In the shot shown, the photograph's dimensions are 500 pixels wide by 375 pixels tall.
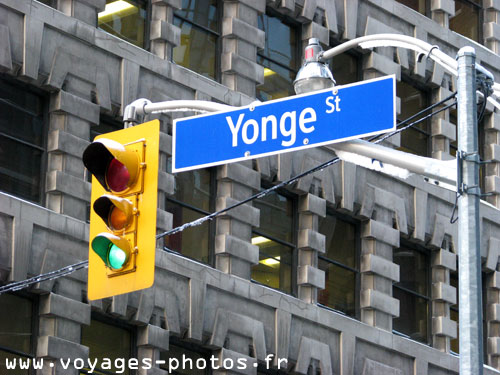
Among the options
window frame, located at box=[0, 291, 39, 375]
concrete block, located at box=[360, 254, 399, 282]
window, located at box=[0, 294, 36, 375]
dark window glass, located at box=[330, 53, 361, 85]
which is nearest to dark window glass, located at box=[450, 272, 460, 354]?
concrete block, located at box=[360, 254, 399, 282]

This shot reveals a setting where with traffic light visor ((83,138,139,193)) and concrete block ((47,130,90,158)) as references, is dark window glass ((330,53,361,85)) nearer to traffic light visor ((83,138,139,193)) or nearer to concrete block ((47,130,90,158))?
concrete block ((47,130,90,158))

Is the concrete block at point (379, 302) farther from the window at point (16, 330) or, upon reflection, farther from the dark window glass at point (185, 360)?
the window at point (16, 330)

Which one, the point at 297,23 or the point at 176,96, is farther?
the point at 297,23

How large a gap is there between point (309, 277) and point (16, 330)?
723 centimetres

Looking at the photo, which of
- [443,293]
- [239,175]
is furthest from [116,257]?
[443,293]

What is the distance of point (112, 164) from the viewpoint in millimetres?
Result: 11547

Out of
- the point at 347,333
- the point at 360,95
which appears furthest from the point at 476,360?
the point at 347,333

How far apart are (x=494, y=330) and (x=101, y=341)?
1218 cm

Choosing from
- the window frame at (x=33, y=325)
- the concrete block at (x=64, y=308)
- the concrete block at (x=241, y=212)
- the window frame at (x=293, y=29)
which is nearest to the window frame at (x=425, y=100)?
the window frame at (x=293, y=29)

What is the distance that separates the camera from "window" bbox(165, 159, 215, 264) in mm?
23391

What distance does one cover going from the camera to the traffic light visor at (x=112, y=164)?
1137 centimetres

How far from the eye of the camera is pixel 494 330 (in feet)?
99.8

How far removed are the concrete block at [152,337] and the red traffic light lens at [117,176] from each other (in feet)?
34.8

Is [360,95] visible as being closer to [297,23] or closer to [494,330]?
[297,23]
